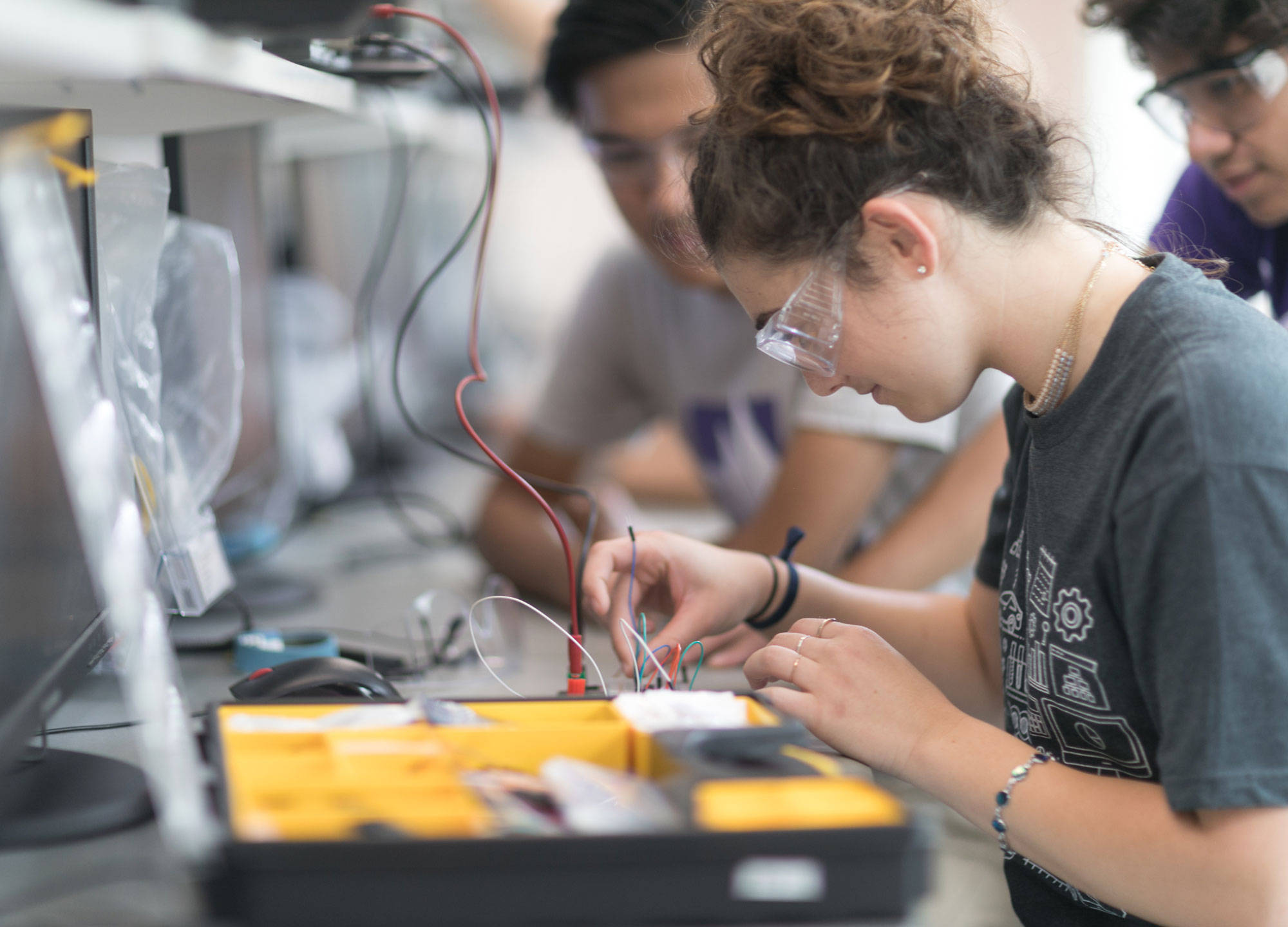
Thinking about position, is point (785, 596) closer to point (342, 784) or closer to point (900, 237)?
point (900, 237)

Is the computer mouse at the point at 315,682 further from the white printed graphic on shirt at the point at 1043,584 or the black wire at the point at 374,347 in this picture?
the black wire at the point at 374,347

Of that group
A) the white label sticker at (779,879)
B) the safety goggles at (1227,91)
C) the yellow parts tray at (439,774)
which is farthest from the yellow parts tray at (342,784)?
the safety goggles at (1227,91)

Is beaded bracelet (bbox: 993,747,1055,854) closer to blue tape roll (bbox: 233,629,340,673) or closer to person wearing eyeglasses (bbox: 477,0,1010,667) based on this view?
person wearing eyeglasses (bbox: 477,0,1010,667)

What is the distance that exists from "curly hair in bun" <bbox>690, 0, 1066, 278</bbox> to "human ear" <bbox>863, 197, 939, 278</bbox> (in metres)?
0.02

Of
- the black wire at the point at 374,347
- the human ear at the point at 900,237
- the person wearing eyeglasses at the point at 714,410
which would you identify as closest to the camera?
the human ear at the point at 900,237

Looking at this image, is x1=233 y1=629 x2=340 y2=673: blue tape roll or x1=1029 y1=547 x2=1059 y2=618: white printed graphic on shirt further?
x1=233 y1=629 x2=340 y2=673: blue tape roll

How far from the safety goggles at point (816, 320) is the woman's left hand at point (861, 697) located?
7.7 inches

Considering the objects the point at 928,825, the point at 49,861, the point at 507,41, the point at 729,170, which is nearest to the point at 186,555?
the point at 49,861

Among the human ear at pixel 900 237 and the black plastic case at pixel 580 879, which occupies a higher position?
the human ear at pixel 900 237

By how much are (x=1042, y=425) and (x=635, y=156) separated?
2.24ft

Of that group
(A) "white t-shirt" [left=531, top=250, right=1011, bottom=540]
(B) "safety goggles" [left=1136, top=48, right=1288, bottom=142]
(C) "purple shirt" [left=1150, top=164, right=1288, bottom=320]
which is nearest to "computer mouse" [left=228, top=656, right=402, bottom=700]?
(A) "white t-shirt" [left=531, top=250, right=1011, bottom=540]

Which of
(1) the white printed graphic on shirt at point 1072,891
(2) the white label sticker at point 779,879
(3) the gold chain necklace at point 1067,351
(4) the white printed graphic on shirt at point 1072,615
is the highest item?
(3) the gold chain necklace at point 1067,351

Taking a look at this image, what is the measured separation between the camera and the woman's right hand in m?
0.88

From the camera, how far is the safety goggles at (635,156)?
4.02 feet
